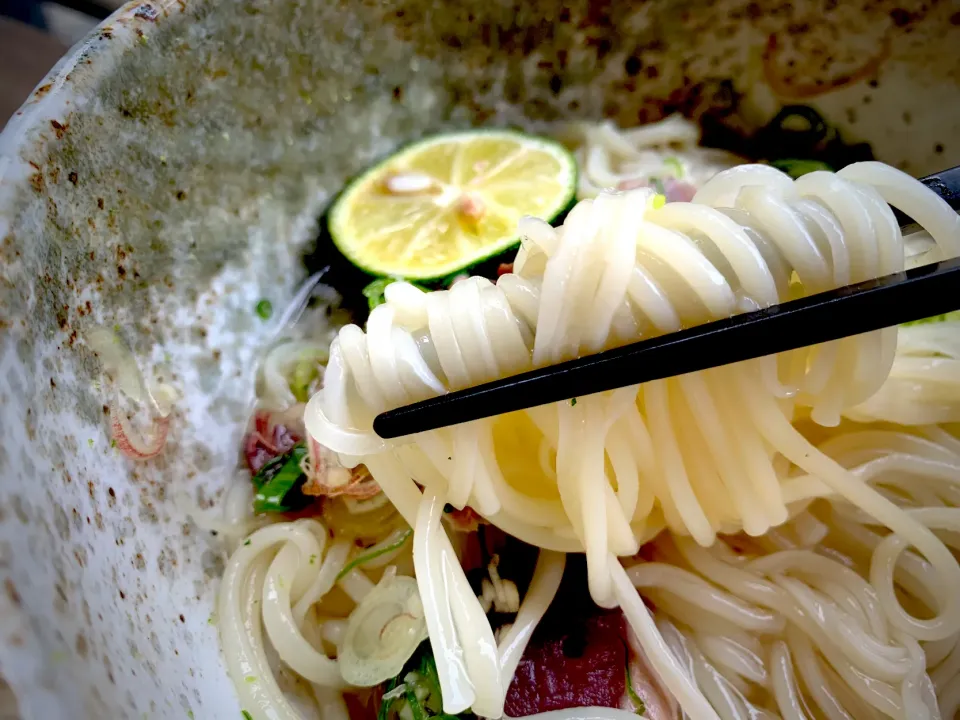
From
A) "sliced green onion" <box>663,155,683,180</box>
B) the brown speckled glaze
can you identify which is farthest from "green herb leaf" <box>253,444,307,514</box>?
"sliced green onion" <box>663,155,683,180</box>

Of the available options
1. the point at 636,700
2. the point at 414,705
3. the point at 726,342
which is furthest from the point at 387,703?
the point at 726,342

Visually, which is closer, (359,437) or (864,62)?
(359,437)

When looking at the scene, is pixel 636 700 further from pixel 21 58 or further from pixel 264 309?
pixel 21 58

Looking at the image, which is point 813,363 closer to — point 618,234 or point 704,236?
point 704,236

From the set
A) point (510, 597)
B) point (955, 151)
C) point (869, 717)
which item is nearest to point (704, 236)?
point (510, 597)

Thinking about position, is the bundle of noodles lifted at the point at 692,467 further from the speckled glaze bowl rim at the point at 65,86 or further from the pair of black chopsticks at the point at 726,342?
the speckled glaze bowl rim at the point at 65,86

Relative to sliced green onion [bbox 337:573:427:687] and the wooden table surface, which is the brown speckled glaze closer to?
sliced green onion [bbox 337:573:427:687]

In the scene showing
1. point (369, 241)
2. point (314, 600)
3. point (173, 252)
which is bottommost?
point (314, 600)

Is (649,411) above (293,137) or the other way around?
the other way around
